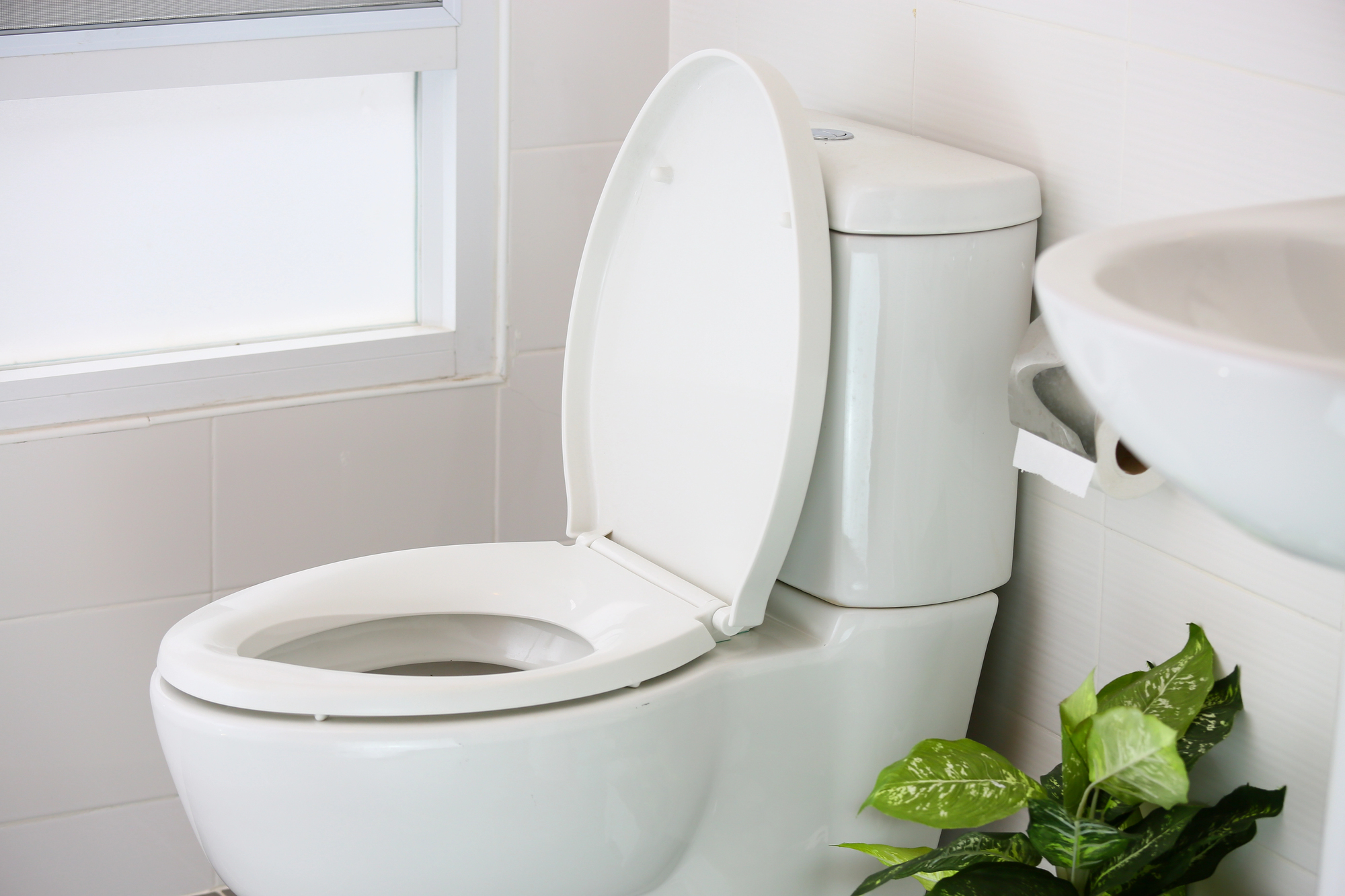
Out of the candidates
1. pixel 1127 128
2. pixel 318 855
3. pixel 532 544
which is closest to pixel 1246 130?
pixel 1127 128

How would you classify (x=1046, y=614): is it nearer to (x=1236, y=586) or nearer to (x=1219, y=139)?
(x=1236, y=586)

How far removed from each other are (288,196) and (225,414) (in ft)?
0.89

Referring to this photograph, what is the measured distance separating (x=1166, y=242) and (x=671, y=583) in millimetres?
649

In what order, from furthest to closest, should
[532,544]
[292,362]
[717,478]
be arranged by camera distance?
[292,362] < [532,544] < [717,478]

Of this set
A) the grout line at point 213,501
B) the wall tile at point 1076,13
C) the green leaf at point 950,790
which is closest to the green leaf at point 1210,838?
the green leaf at point 950,790

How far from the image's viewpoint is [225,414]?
1622 millimetres

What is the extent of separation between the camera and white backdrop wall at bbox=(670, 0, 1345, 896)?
3.31 feet

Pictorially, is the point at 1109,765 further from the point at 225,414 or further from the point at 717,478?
the point at 225,414

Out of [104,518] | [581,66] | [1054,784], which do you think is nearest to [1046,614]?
[1054,784]

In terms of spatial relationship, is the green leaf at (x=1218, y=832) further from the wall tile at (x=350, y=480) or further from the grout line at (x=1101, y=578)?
the wall tile at (x=350, y=480)

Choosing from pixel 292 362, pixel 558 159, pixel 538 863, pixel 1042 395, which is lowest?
pixel 538 863

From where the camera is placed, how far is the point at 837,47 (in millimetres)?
1449

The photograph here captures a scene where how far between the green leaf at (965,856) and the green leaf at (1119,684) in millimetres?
130

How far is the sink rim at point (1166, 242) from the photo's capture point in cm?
53
